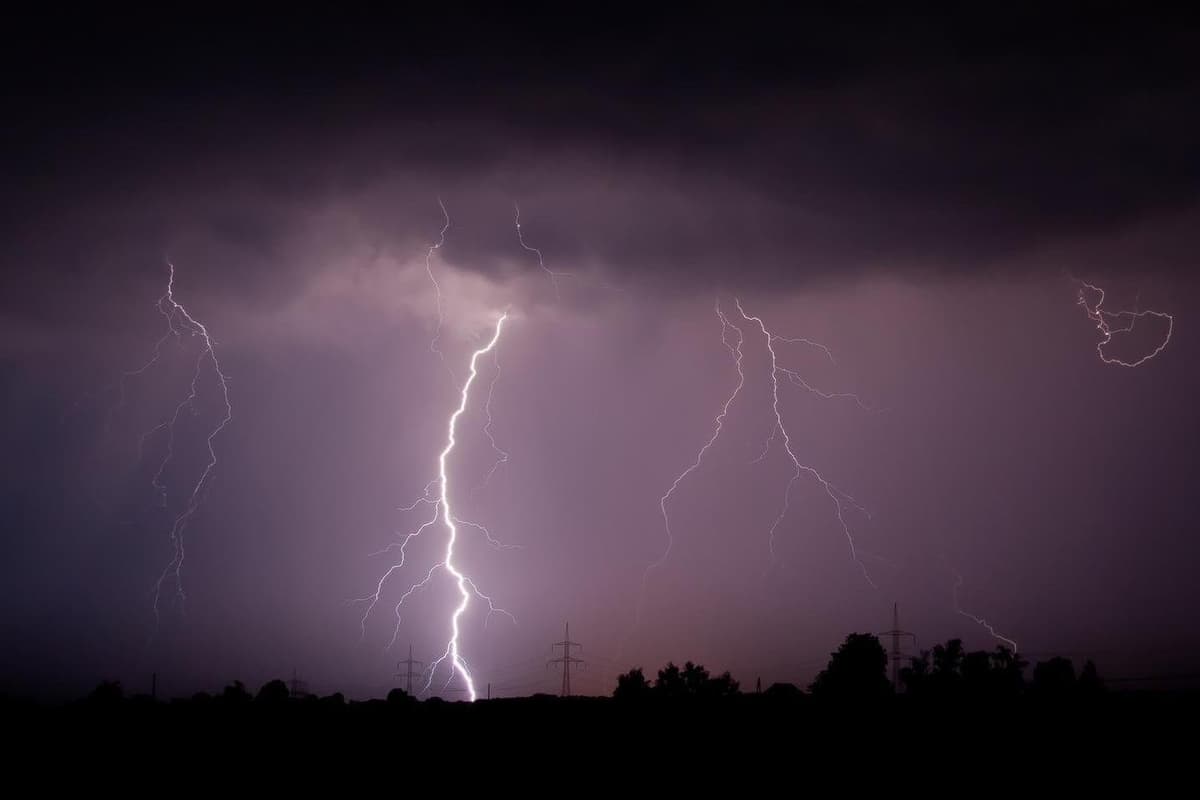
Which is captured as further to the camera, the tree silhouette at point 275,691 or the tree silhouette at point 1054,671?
the tree silhouette at point 1054,671

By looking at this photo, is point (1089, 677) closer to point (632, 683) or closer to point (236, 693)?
point (632, 683)

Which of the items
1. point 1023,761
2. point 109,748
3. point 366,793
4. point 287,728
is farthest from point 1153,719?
point 109,748

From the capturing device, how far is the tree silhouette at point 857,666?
49.1 metres

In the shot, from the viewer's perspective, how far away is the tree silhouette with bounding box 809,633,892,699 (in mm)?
49125

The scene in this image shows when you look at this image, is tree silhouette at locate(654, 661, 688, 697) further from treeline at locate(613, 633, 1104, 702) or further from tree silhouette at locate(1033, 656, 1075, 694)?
tree silhouette at locate(1033, 656, 1075, 694)

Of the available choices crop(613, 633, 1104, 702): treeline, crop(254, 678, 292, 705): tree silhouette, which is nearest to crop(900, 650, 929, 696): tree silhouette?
crop(613, 633, 1104, 702): treeline

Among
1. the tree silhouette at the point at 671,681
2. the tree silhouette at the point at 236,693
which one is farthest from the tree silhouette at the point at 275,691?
the tree silhouette at the point at 671,681

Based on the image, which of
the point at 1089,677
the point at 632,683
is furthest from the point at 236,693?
the point at 1089,677

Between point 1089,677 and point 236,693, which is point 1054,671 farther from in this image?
point 236,693

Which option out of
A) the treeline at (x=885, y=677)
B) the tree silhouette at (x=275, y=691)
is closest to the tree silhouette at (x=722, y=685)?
the treeline at (x=885, y=677)

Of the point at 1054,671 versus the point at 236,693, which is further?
the point at 1054,671

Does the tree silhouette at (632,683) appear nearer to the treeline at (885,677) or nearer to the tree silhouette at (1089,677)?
the treeline at (885,677)

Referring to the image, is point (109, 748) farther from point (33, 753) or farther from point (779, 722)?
point (779, 722)

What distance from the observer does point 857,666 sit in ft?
167
